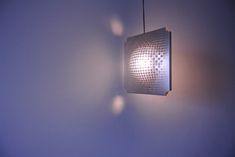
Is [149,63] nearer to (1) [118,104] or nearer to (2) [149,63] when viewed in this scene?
(2) [149,63]

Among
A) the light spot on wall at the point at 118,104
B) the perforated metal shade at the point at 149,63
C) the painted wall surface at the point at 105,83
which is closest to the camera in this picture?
the perforated metal shade at the point at 149,63

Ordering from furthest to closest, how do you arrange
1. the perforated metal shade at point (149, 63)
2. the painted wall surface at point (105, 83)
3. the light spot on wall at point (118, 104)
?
the light spot on wall at point (118, 104) < the painted wall surface at point (105, 83) < the perforated metal shade at point (149, 63)

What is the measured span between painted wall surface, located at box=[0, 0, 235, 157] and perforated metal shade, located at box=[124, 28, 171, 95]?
0.28m

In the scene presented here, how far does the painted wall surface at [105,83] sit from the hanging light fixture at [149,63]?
11.0 inches

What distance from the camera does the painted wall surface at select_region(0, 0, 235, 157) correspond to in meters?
1.11

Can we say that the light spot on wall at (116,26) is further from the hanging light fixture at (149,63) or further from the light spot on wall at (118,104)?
the light spot on wall at (118,104)

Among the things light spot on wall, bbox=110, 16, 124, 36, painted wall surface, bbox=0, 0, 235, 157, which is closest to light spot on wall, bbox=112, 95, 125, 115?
painted wall surface, bbox=0, 0, 235, 157

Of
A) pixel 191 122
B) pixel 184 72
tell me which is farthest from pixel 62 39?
pixel 191 122

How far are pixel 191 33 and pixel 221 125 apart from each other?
2.29ft

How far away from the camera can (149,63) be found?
37.9 inches

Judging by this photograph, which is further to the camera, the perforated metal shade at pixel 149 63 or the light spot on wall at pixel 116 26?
the light spot on wall at pixel 116 26

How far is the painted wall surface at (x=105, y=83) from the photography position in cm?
111

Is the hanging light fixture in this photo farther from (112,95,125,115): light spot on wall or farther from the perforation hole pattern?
(112,95,125,115): light spot on wall

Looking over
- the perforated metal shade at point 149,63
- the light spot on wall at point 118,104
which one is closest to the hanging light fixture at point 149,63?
the perforated metal shade at point 149,63
